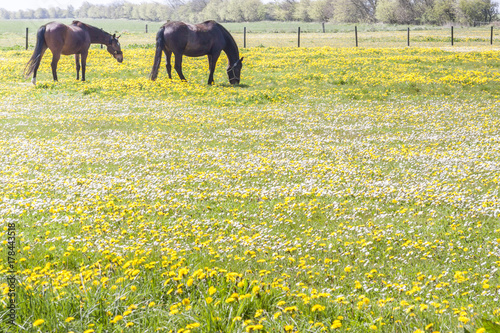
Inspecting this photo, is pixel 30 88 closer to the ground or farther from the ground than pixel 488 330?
farther from the ground

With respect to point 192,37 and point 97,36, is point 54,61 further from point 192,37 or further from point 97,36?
point 192,37

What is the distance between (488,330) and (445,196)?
5.51 metres

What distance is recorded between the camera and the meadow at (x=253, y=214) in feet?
14.3

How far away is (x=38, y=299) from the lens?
423cm

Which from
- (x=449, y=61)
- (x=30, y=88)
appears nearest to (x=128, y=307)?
(x=30, y=88)

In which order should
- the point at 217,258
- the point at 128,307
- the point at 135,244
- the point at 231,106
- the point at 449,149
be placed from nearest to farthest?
the point at 128,307
the point at 217,258
the point at 135,244
the point at 449,149
the point at 231,106

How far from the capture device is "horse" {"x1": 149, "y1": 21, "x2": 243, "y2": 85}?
25.0 metres

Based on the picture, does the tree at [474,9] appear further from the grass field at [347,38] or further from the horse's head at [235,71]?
the horse's head at [235,71]

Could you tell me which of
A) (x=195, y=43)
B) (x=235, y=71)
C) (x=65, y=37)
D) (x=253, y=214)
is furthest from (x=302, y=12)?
(x=253, y=214)

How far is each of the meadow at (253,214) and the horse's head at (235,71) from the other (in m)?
5.24

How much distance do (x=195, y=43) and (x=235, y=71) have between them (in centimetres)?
295

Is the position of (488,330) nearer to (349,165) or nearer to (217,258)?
(217,258)

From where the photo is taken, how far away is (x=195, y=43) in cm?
2541

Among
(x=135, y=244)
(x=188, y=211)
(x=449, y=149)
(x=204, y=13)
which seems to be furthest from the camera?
(x=204, y=13)
